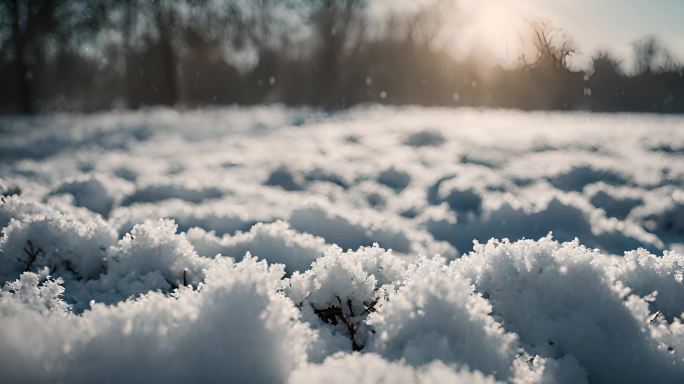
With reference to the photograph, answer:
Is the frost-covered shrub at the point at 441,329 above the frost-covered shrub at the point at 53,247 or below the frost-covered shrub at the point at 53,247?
above

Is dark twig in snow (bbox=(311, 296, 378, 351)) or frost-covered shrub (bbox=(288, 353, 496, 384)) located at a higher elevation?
frost-covered shrub (bbox=(288, 353, 496, 384))

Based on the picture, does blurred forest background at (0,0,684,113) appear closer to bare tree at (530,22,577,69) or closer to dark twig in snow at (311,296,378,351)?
bare tree at (530,22,577,69)

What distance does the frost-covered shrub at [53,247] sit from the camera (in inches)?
66.3

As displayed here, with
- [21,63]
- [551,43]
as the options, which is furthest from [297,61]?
[551,43]

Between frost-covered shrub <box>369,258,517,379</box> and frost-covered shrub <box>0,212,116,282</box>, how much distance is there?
1054mm

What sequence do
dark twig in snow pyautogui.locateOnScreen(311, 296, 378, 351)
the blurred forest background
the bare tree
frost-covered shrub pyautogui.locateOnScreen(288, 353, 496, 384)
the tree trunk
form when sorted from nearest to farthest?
1. frost-covered shrub pyautogui.locateOnScreen(288, 353, 496, 384)
2. dark twig in snow pyautogui.locateOnScreen(311, 296, 378, 351)
3. the bare tree
4. the blurred forest background
5. the tree trunk

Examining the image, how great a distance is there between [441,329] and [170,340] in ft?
1.72

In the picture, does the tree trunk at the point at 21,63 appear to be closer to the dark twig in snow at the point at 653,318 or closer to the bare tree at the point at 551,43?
the bare tree at the point at 551,43

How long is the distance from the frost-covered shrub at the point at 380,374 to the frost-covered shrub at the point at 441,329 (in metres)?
0.07

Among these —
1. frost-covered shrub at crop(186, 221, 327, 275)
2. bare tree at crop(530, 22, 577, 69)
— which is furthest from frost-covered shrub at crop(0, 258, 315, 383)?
bare tree at crop(530, 22, 577, 69)

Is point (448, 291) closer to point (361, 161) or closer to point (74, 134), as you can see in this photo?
point (361, 161)

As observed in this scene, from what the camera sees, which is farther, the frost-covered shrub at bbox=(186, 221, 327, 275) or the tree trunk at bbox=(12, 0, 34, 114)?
the tree trunk at bbox=(12, 0, 34, 114)

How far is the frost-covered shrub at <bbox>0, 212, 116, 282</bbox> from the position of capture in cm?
168

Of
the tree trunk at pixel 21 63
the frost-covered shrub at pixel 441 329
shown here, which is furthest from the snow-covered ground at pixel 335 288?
the tree trunk at pixel 21 63
